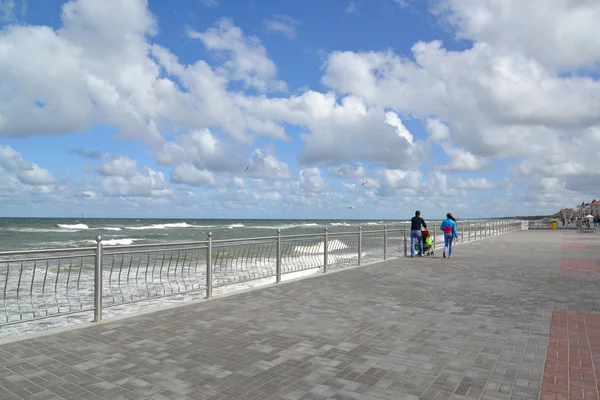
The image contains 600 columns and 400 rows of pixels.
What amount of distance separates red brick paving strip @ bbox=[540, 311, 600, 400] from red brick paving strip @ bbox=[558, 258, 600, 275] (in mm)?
6369

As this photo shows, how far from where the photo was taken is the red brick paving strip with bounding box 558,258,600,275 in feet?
40.3

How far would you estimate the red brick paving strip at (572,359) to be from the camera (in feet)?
12.7

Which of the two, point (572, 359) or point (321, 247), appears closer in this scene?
point (572, 359)

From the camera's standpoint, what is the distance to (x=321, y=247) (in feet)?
40.9

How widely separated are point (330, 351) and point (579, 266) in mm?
12079

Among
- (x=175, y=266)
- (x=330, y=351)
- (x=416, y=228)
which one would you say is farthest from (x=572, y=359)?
(x=416, y=228)

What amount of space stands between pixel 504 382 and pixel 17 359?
16.8 ft

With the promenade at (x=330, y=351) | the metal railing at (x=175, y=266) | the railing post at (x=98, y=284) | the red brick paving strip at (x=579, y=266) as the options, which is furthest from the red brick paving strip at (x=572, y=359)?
the red brick paving strip at (x=579, y=266)

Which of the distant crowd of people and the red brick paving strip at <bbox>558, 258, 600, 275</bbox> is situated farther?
the distant crowd of people

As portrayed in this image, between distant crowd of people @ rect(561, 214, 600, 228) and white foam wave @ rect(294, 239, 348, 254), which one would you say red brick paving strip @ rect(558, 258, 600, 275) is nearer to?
white foam wave @ rect(294, 239, 348, 254)

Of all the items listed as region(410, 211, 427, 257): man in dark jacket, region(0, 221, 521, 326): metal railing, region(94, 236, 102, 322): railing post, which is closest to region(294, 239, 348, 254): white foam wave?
region(0, 221, 521, 326): metal railing

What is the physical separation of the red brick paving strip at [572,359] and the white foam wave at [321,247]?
651 cm

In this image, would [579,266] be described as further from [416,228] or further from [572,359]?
[572,359]

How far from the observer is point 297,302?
7.80 meters
